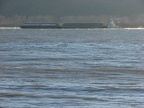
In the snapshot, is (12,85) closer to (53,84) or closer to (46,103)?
(53,84)

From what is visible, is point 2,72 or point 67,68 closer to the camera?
point 2,72

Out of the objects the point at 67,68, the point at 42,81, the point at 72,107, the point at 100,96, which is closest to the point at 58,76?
the point at 42,81

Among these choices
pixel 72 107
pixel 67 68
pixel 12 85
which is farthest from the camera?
pixel 67 68

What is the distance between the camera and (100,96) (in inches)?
1048

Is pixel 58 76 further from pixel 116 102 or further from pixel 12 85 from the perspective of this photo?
pixel 116 102

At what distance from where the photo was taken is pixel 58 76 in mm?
34750

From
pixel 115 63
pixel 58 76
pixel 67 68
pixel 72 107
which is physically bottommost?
pixel 72 107

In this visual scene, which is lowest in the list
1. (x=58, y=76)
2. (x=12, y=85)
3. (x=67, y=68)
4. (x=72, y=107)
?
(x=72, y=107)

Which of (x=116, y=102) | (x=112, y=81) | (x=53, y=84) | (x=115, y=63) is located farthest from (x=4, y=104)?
(x=115, y=63)

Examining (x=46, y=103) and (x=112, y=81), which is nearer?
(x=46, y=103)

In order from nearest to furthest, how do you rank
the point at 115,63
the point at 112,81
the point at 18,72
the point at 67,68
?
the point at 112,81
the point at 18,72
the point at 67,68
the point at 115,63

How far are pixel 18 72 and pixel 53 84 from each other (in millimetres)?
6949

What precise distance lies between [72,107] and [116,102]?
1706 millimetres

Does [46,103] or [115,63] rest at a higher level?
[115,63]
